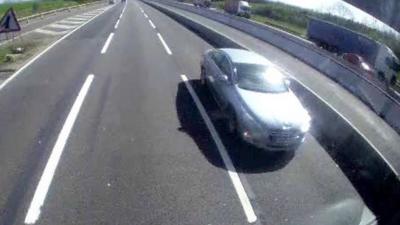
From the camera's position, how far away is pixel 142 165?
9.38 meters

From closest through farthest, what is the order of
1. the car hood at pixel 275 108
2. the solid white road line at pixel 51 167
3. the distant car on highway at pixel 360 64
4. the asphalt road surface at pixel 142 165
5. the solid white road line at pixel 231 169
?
the solid white road line at pixel 51 167 < the asphalt road surface at pixel 142 165 < the solid white road line at pixel 231 169 < the car hood at pixel 275 108 < the distant car on highway at pixel 360 64

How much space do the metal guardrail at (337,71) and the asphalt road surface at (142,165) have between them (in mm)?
3289

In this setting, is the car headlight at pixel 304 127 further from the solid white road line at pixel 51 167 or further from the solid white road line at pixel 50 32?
the solid white road line at pixel 50 32

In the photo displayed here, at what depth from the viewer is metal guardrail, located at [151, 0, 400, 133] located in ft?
44.5

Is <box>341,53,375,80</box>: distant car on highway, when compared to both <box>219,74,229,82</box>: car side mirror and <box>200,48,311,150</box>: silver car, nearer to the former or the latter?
<box>200,48,311,150</box>: silver car

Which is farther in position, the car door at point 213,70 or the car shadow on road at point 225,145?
the car door at point 213,70

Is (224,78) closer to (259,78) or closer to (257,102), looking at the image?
(259,78)

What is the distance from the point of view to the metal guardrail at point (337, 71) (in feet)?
44.5

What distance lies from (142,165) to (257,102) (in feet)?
11.4

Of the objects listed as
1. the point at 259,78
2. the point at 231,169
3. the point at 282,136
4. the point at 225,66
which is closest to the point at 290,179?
the point at 231,169

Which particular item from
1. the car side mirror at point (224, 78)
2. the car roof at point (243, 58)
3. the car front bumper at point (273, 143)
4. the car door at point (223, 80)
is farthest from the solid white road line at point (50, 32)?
the car front bumper at point (273, 143)

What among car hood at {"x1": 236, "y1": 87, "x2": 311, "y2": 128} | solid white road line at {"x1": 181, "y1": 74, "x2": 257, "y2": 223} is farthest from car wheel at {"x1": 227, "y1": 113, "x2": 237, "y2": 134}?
car hood at {"x1": 236, "y1": 87, "x2": 311, "y2": 128}

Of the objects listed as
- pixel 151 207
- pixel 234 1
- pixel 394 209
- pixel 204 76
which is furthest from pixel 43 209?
pixel 234 1

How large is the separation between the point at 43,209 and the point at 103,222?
1054 mm
